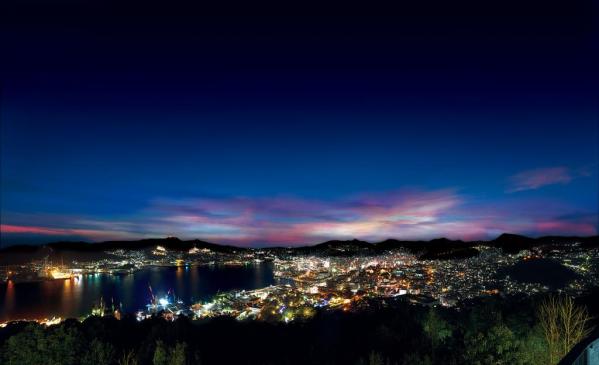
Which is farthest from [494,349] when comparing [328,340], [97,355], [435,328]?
[97,355]

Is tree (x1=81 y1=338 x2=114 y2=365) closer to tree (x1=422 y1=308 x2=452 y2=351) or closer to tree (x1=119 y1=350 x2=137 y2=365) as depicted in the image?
tree (x1=119 y1=350 x2=137 y2=365)

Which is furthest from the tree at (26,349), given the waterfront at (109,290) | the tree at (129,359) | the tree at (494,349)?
the waterfront at (109,290)

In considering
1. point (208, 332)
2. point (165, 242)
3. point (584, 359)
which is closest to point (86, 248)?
point (165, 242)

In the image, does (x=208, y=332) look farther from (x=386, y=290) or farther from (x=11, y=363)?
(x=386, y=290)

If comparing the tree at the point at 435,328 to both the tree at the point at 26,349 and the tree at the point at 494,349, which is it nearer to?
the tree at the point at 494,349

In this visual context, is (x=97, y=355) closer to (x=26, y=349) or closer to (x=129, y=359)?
(x=129, y=359)
